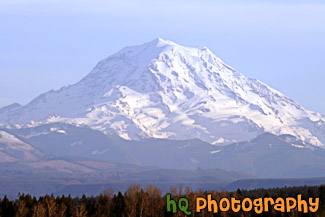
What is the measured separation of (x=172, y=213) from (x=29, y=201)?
2876cm

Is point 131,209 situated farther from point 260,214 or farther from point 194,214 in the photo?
point 260,214

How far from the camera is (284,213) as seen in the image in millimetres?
127625

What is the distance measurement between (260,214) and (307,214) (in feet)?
22.3

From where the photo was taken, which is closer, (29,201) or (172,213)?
(172,213)

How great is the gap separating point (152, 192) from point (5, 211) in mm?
23317

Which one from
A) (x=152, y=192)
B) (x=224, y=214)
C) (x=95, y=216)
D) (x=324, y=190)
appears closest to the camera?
(x=224, y=214)

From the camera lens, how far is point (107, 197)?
150375 mm

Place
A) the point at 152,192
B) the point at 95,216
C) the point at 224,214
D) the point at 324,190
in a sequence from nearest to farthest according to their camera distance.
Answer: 1. the point at 224,214
2. the point at 95,216
3. the point at 152,192
4. the point at 324,190

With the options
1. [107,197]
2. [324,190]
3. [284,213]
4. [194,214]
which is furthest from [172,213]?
[324,190]

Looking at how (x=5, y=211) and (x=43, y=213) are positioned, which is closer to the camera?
(x=43, y=213)

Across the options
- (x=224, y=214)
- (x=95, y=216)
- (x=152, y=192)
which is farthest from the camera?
(x=152, y=192)

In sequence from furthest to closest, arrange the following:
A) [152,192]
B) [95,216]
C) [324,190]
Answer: [324,190] → [152,192] → [95,216]

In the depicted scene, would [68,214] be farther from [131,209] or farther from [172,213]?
[172,213]

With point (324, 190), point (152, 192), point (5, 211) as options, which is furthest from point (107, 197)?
point (324, 190)
